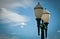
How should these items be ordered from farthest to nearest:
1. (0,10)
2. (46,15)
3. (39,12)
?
1. (0,10)
2. (46,15)
3. (39,12)

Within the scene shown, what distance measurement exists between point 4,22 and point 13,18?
237 millimetres

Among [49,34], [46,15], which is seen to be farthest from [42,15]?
[49,34]

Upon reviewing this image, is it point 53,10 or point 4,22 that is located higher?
point 53,10

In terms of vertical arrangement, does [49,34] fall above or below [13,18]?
below

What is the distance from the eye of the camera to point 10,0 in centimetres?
394

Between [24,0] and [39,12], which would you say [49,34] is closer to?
[24,0]

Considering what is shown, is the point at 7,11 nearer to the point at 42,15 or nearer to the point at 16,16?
the point at 16,16

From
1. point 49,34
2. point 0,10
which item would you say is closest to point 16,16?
point 0,10

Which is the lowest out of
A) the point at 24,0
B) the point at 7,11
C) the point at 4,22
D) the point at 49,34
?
the point at 49,34

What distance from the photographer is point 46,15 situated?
2.15m

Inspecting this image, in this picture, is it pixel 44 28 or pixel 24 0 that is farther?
pixel 24 0

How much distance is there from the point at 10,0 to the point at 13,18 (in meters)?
0.43

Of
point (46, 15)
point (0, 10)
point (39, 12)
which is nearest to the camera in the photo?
point (39, 12)

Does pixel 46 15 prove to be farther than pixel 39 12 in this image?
Yes
